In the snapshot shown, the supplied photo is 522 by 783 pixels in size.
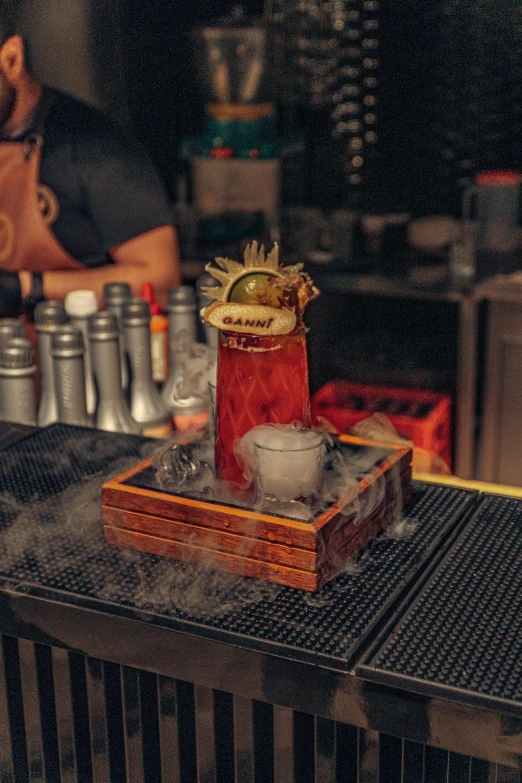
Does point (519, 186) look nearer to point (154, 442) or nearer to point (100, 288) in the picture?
point (100, 288)

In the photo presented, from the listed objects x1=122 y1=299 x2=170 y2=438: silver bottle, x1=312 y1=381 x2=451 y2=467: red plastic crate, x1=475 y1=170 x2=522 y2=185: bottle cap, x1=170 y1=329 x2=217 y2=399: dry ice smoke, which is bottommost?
x1=312 y1=381 x2=451 y2=467: red plastic crate

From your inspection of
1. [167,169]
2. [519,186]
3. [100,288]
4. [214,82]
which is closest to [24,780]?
[100,288]

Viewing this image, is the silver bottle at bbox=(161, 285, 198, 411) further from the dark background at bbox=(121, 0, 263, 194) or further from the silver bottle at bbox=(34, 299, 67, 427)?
the dark background at bbox=(121, 0, 263, 194)

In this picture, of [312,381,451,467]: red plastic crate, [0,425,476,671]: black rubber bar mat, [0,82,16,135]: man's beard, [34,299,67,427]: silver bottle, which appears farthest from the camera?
[312,381,451,467]: red plastic crate

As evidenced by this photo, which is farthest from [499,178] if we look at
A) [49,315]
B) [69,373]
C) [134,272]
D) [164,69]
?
[69,373]

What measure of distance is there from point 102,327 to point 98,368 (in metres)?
0.10

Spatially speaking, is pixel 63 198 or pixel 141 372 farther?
pixel 63 198

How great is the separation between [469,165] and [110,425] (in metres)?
2.57

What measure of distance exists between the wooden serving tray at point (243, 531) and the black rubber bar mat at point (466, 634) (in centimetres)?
12

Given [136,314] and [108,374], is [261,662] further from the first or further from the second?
[136,314]

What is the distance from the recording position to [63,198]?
115 inches

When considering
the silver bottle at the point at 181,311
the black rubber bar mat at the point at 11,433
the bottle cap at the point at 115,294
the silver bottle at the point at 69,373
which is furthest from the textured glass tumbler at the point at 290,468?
the bottle cap at the point at 115,294

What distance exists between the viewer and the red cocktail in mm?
1236

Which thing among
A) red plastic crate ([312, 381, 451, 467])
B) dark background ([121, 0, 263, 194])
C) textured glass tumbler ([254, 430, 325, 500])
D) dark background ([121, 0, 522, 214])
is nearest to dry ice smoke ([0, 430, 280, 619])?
textured glass tumbler ([254, 430, 325, 500])
